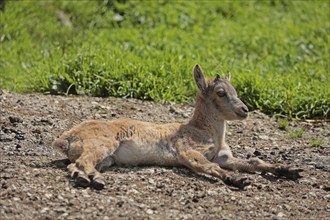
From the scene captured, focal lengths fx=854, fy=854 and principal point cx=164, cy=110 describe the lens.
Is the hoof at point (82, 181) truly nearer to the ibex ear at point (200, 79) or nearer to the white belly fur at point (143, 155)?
the white belly fur at point (143, 155)

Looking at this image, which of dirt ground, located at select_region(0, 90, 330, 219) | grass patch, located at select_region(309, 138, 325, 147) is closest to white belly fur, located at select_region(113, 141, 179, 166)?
dirt ground, located at select_region(0, 90, 330, 219)

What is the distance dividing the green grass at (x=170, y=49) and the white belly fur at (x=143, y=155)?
9.26 feet

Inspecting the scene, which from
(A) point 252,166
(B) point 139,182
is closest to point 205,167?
(A) point 252,166

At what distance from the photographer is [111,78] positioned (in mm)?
11406

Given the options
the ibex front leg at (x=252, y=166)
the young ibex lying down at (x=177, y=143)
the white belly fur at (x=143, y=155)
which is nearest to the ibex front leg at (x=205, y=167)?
the young ibex lying down at (x=177, y=143)

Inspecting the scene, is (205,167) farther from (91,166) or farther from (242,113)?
(91,166)

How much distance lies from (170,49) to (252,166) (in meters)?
5.09

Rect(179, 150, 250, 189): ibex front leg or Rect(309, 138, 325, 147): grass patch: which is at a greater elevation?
Rect(179, 150, 250, 189): ibex front leg

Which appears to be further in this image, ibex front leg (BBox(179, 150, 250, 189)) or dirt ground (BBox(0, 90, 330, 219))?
ibex front leg (BBox(179, 150, 250, 189))

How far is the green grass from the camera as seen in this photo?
11430 millimetres

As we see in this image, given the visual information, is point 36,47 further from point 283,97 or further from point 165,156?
point 165,156

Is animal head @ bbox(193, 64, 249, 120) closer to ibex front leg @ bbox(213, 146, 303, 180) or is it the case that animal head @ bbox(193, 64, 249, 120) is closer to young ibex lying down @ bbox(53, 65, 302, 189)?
young ibex lying down @ bbox(53, 65, 302, 189)

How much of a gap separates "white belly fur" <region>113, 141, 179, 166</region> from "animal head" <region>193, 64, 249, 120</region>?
0.71 m

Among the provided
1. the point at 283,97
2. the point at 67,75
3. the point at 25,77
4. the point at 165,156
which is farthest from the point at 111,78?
the point at 165,156
